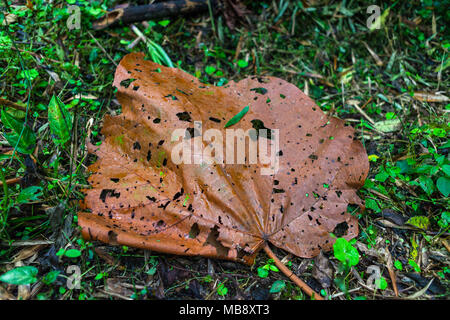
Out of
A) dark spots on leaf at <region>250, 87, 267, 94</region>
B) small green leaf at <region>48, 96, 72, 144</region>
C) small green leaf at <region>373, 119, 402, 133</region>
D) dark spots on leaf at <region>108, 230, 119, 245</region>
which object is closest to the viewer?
dark spots on leaf at <region>108, 230, 119, 245</region>

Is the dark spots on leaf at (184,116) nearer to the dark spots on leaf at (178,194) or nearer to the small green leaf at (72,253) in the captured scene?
the dark spots on leaf at (178,194)

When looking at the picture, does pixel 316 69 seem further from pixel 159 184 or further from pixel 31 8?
pixel 31 8

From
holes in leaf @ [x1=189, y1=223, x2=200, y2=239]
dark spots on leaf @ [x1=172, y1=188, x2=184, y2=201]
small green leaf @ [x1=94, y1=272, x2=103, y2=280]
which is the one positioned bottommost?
small green leaf @ [x1=94, y1=272, x2=103, y2=280]

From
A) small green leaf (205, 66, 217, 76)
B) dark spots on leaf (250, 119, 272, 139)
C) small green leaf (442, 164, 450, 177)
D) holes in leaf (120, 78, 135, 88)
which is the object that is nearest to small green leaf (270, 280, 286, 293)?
dark spots on leaf (250, 119, 272, 139)

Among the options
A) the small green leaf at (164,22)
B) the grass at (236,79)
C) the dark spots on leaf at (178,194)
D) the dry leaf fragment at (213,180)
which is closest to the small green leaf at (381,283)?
the grass at (236,79)

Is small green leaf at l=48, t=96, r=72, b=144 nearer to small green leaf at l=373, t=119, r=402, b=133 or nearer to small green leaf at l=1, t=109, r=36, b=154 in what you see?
small green leaf at l=1, t=109, r=36, b=154
